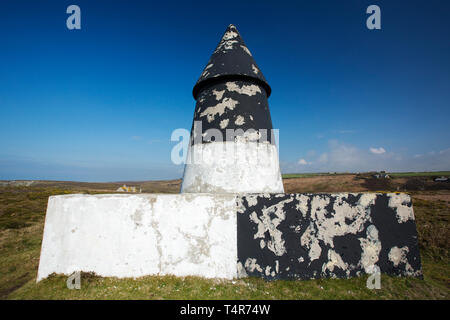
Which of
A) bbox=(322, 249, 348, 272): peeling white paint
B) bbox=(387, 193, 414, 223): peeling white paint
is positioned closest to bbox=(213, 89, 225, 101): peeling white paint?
bbox=(322, 249, 348, 272): peeling white paint

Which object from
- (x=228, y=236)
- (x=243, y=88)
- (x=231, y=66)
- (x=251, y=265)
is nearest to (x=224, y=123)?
(x=243, y=88)

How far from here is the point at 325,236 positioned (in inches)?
154

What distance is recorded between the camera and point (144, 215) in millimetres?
3854

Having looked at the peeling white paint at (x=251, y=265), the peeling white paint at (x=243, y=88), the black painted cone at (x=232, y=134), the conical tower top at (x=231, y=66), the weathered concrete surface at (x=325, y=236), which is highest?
the conical tower top at (x=231, y=66)

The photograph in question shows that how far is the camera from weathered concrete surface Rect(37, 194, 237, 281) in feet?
12.4

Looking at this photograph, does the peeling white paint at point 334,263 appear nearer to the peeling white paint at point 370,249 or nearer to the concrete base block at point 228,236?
the concrete base block at point 228,236

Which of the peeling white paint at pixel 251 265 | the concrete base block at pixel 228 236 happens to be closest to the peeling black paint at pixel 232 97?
the concrete base block at pixel 228 236

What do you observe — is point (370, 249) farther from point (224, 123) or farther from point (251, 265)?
point (224, 123)

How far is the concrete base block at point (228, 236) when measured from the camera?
3.79 meters

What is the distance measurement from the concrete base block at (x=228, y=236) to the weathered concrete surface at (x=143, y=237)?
0.06ft

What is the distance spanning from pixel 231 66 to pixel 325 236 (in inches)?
173

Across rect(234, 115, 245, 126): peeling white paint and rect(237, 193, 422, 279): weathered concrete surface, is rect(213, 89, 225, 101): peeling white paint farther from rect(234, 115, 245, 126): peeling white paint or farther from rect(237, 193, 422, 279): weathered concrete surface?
rect(237, 193, 422, 279): weathered concrete surface

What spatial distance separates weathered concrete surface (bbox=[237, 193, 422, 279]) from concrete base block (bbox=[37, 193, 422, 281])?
0.02 m
